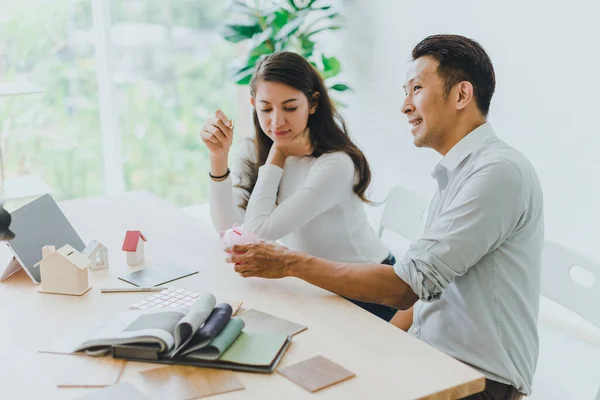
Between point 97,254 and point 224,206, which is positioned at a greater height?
point 224,206

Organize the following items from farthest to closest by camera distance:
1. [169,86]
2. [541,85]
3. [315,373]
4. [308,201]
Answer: [169,86]
[541,85]
[308,201]
[315,373]

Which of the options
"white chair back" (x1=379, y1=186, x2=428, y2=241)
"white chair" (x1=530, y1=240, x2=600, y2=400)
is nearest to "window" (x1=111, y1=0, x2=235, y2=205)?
"white chair back" (x1=379, y1=186, x2=428, y2=241)

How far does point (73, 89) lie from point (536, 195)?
2674mm

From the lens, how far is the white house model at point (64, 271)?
158cm

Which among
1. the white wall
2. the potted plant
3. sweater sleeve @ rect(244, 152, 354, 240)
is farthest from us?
the potted plant

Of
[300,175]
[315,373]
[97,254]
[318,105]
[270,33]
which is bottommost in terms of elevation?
[315,373]

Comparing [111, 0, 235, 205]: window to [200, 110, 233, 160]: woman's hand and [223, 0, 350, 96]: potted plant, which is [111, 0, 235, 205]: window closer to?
[223, 0, 350, 96]: potted plant

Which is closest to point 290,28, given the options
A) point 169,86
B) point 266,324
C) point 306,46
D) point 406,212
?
point 306,46

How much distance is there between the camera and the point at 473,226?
147cm

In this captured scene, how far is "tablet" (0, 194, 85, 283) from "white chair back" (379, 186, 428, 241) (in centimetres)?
109

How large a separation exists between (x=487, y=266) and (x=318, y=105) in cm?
84

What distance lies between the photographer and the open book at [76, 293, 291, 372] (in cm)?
126

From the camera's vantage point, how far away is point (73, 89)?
139 inches

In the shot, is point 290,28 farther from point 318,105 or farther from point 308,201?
point 308,201
